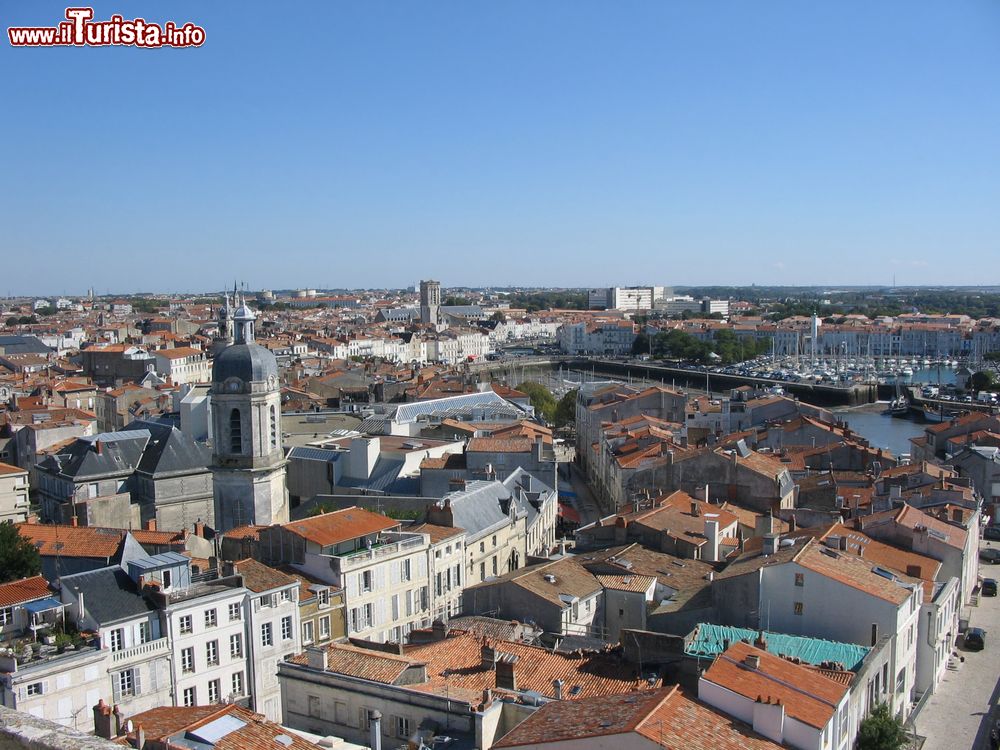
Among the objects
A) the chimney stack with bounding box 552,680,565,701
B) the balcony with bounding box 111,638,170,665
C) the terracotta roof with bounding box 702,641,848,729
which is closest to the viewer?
the terracotta roof with bounding box 702,641,848,729

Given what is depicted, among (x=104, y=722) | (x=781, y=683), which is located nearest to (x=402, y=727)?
(x=104, y=722)

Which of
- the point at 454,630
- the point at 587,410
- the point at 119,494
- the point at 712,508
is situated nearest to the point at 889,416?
the point at 587,410

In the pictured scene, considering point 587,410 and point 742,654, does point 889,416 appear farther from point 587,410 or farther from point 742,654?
point 742,654

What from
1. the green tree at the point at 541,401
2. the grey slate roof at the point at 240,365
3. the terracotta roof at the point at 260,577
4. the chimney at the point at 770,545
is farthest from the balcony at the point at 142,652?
the green tree at the point at 541,401

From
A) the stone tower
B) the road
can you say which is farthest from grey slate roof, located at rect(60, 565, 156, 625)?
the stone tower

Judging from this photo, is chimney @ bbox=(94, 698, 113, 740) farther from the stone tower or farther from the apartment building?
the stone tower

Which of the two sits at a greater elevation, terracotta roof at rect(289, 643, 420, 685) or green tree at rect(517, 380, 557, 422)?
terracotta roof at rect(289, 643, 420, 685)
